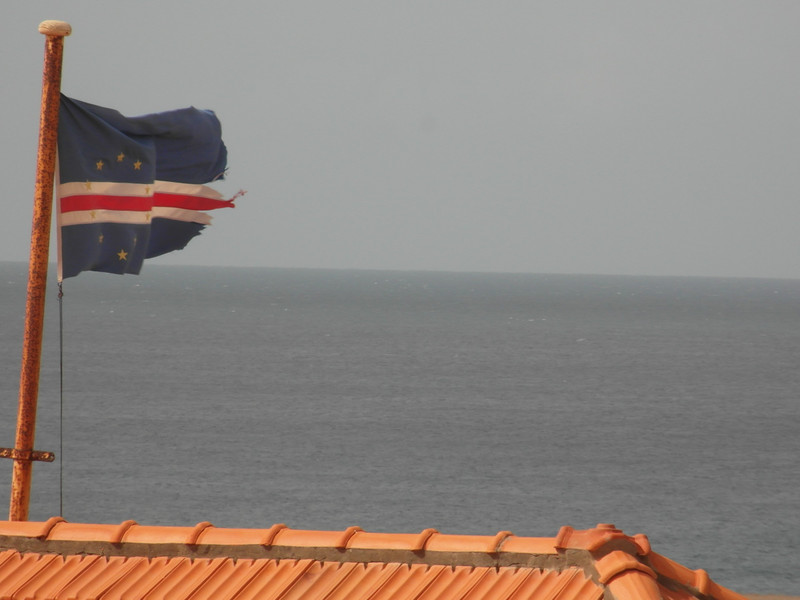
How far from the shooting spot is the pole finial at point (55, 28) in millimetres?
10039

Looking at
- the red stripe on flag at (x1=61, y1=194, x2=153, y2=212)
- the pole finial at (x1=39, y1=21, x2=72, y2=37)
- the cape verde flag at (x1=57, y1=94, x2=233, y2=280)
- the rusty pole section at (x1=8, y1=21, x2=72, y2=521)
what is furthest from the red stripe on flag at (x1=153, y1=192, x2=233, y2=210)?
the pole finial at (x1=39, y1=21, x2=72, y2=37)

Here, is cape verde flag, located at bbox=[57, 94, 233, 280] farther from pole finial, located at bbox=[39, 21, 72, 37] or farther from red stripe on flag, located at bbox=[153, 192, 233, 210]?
pole finial, located at bbox=[39, 21, 72, 37]

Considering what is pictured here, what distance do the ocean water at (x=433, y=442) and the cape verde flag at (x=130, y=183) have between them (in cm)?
2312

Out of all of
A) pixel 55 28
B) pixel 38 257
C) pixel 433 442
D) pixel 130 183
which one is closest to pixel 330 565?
pixel 38 257

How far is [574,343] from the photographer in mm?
163125

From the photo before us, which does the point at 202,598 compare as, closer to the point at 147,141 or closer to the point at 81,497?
the point at 147,141

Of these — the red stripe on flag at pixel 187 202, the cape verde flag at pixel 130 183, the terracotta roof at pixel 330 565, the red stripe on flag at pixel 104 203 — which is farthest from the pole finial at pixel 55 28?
the terracotta roof at pixel 330 565

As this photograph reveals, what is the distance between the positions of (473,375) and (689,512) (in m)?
58.0

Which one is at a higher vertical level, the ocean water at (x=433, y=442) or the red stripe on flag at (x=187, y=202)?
the red stripe on flag at (x=187, y=202)

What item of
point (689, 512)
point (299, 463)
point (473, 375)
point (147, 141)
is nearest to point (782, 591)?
point (689, 512)

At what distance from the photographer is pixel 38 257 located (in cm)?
1016

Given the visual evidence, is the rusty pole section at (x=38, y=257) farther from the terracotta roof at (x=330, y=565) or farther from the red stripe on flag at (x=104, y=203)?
the terracotta roof at (x=330, y=565)

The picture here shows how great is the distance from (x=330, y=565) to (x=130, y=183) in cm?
487

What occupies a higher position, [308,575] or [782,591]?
[308,575]
